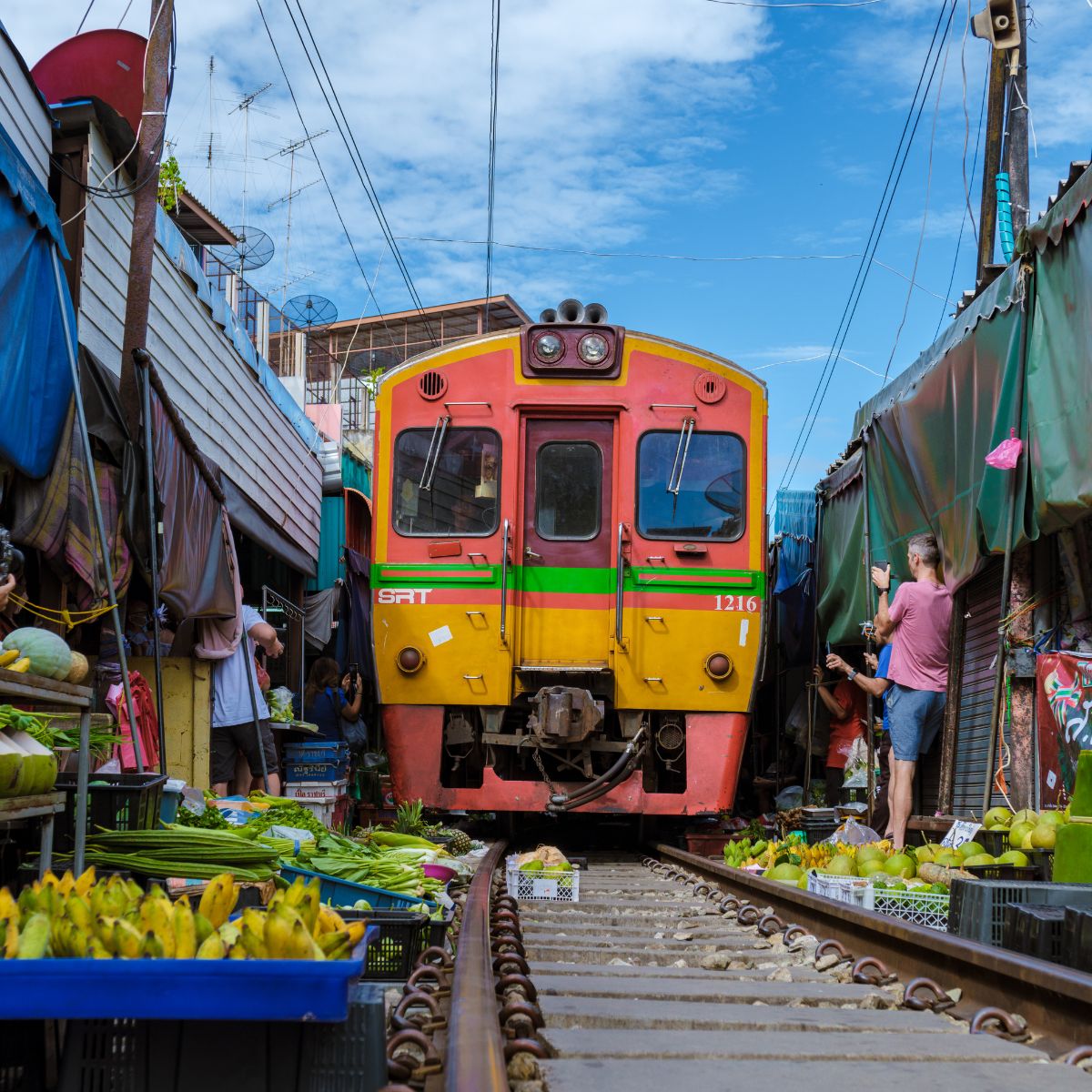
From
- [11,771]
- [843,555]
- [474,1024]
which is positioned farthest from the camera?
[843,555]

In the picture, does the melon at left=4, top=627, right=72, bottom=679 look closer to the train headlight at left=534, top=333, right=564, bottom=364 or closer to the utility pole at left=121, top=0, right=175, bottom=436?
the utility pole at left=121, top=0, right=175, bottom=436

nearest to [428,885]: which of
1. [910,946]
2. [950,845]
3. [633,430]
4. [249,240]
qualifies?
[910,946]

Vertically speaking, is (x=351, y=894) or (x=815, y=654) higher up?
(x=815, y=654)

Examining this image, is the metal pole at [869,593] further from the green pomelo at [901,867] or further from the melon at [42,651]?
the melon at [42,651]

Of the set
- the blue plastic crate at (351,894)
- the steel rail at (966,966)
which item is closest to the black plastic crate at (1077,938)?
the steel rail at (966,966)

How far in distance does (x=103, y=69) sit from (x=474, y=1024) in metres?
7.93

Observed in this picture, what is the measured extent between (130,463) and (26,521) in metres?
1.37

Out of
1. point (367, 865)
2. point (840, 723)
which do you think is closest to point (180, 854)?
point (367, 865)

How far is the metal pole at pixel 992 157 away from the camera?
11156mm

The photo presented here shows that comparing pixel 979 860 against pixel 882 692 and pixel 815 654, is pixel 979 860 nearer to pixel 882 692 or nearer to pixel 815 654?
pixel 882 692

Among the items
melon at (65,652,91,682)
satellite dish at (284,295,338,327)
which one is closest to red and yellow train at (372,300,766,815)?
melon at (65,652,91,682)

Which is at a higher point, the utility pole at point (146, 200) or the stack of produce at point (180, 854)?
the utility pole at point (146, 200)

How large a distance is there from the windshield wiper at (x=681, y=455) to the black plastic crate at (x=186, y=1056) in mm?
7243

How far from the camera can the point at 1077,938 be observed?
3.64 m
